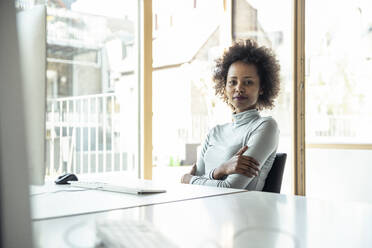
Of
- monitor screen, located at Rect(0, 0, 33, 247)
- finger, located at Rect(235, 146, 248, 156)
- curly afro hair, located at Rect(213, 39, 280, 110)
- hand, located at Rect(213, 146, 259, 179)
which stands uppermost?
curly afro hair, located at Rect(213, 39, 280, 110)

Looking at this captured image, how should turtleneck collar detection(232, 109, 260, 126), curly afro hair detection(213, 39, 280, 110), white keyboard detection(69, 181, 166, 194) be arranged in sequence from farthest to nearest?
1. curly afro hair detection(213, 39, 280, 110)
2. turtleneck collar detection(232, 109, 260, 126)
3. white keyboard detection(69, 181, 166, 194)

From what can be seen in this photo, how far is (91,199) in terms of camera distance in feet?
3.85

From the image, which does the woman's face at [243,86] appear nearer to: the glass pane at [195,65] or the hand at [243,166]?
the hand at [243,166]

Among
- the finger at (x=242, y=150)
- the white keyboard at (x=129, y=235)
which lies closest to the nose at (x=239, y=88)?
the finger at (x=242, y=150)

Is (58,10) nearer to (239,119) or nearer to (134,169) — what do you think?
(134,169)

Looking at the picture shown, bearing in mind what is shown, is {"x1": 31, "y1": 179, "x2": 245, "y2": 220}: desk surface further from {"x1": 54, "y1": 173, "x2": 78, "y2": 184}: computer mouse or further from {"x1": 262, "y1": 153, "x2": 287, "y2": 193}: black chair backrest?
{"x1": 262, "y1": 153, "x2": 287, "y2": 193}: black chair backrest

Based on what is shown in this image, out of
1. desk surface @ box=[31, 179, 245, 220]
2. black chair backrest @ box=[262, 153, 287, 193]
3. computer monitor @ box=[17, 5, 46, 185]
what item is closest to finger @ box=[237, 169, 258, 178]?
black chair backrest @ box=[262, 153, 287, 193]

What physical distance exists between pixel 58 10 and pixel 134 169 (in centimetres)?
147

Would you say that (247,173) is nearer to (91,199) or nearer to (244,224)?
(91,199)

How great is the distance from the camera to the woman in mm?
1627
